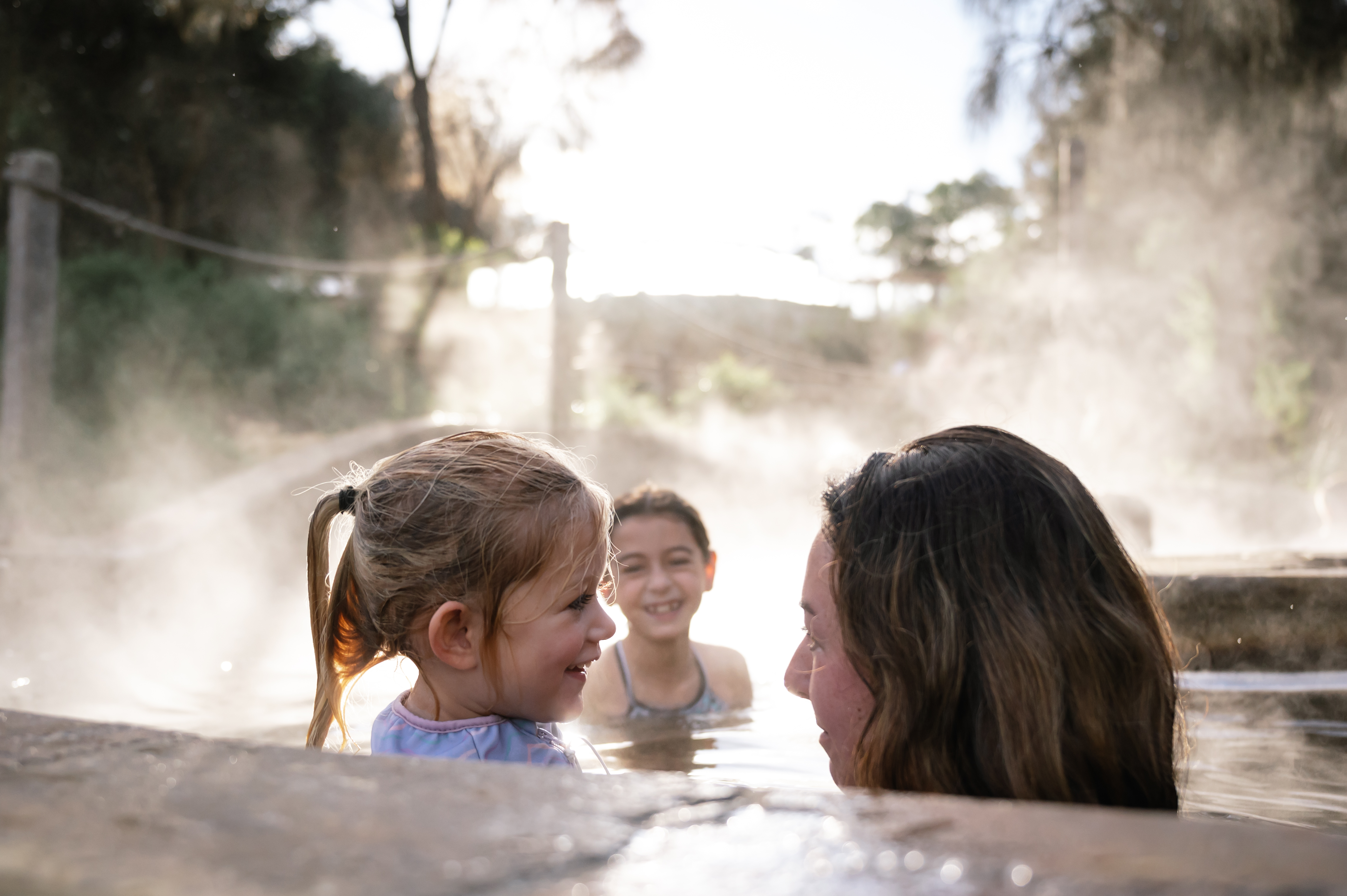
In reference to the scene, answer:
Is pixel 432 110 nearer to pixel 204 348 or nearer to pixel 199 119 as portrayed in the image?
pixel 199 119

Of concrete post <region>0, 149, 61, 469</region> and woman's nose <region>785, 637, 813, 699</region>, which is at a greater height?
concrete post <region>0, 149, 61, 469</region>

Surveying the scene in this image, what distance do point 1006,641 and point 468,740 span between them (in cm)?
101

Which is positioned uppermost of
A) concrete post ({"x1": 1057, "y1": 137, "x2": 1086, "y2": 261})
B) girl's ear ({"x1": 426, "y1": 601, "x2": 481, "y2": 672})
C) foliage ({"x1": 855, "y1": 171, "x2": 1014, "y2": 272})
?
foliage ({"x1": 855, "y1": 171, "x2": 1014, "y2": 272})

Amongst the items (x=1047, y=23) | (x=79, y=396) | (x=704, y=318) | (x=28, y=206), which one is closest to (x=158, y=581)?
(x=28, y=206)

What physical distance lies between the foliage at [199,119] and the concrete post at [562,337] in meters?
5.13

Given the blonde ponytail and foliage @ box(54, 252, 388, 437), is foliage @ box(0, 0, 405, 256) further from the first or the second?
the blonde ponytail

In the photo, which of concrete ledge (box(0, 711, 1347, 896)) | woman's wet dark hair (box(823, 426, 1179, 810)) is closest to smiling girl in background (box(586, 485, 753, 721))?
woman's wet dark hair (box(823, 426, 1179, 810))

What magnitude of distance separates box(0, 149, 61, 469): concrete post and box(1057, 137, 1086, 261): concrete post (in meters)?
8.48

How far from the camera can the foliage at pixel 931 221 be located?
89.7 feet

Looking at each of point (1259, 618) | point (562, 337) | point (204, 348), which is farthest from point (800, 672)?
point (204, 348)

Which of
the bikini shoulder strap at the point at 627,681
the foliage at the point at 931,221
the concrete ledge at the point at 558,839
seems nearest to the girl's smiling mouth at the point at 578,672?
the concrete ledge at the point at 558,839

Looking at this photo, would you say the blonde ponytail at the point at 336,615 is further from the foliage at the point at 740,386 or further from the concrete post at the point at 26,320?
the foliage at the point at 740,386

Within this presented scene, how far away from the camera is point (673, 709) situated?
403cm

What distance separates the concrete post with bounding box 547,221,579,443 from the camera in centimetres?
732
